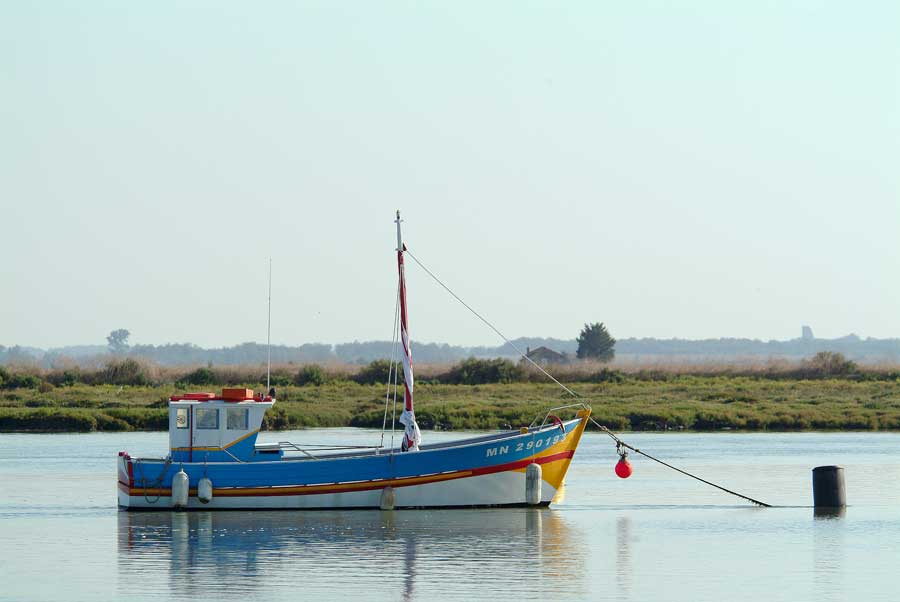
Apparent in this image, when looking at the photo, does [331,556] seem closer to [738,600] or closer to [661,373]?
[738,600]

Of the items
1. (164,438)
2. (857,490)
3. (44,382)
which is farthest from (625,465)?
(44,382)

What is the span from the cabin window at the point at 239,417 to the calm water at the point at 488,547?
2.12 m

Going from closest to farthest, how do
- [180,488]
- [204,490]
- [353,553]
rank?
[353,553]
[204,490]
[180,488]

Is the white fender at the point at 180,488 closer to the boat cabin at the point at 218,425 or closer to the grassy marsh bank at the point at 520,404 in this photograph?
the boat cabin at the point at 218,425

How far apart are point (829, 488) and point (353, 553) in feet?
40.1

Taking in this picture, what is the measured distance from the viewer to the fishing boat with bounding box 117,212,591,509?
35250 millimetres

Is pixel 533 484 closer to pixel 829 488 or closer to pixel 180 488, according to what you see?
pixel 829 488

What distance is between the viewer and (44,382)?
92438 millimetres

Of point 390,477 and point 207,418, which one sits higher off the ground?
point 207,418

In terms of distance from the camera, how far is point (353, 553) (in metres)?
28.5

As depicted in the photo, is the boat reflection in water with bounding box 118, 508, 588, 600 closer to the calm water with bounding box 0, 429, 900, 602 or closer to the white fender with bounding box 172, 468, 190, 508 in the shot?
the calm water with bounding box 0, 429, 900, 602

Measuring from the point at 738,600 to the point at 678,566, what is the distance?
3569 mm

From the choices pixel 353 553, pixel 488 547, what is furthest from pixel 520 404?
pixel 353 553

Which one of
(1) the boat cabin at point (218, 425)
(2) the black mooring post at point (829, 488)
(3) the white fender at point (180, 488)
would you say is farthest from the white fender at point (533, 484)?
(3) the white fender at point (180, 488)
